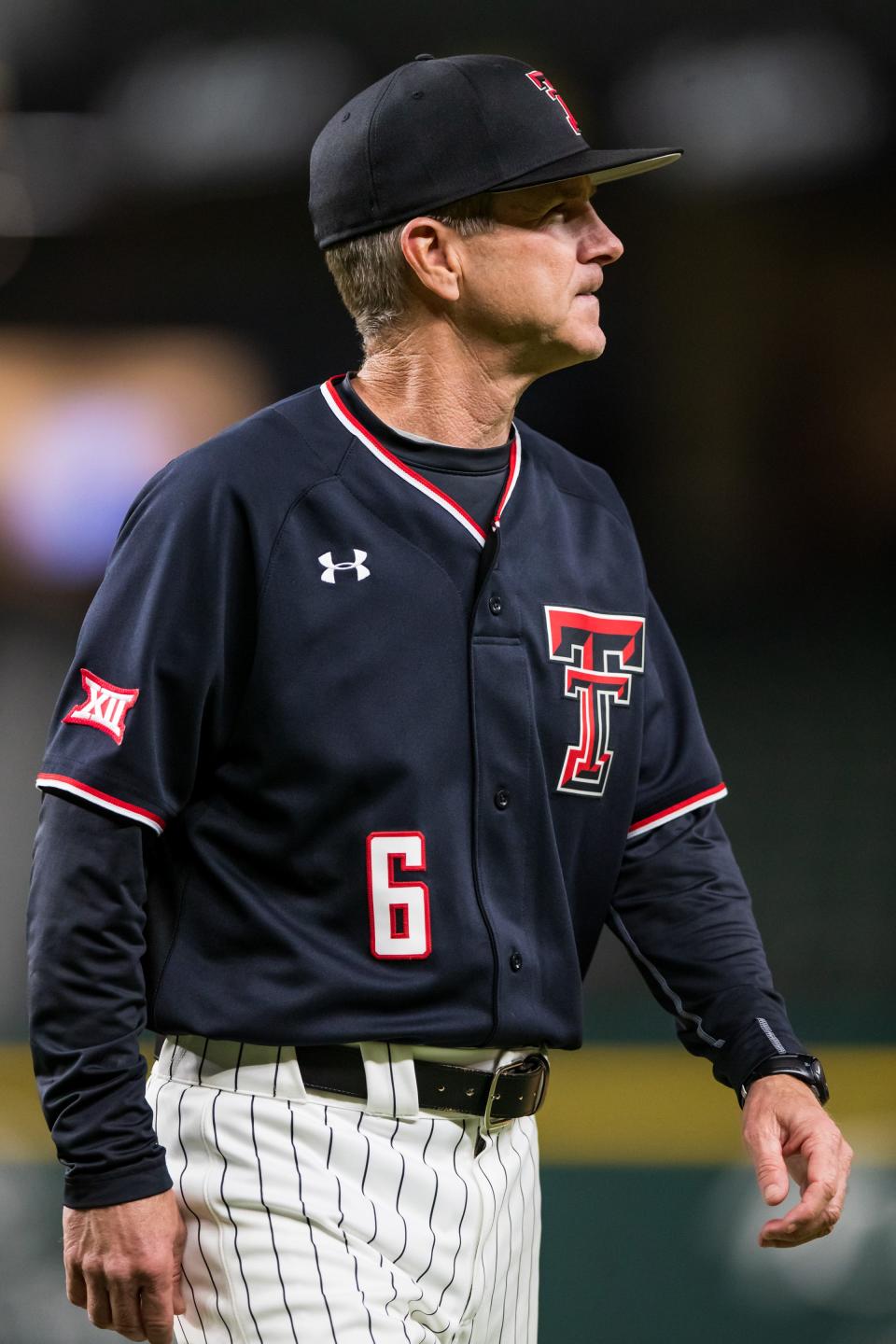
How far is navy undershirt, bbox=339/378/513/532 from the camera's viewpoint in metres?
1.60

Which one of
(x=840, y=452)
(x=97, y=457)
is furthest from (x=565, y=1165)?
(x=97, y=457)

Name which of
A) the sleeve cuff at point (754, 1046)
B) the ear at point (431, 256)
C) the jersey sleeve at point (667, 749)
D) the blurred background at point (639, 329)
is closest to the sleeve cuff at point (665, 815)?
the jersey sleeve at point (667, 749)

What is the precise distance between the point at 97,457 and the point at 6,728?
101 cm

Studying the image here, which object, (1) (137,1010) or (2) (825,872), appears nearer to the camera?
(1) (137,1010)

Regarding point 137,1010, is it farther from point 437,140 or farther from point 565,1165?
point 565,1165

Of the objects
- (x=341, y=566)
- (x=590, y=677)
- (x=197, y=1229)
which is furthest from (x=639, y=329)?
(x=197, y=1229)

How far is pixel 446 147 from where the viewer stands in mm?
1599

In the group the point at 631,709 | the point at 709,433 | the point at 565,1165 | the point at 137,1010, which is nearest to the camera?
the point at 137,1010

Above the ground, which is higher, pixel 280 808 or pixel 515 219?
pixel 515 219

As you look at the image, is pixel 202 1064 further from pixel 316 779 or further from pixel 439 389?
pixel 439 389

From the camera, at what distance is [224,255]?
589 cm

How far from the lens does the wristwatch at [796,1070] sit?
5.17 feet

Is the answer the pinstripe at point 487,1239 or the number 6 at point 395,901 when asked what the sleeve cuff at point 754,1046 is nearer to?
the pinstripe at point 487,1239

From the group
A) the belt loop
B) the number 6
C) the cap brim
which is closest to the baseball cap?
the cap brim
